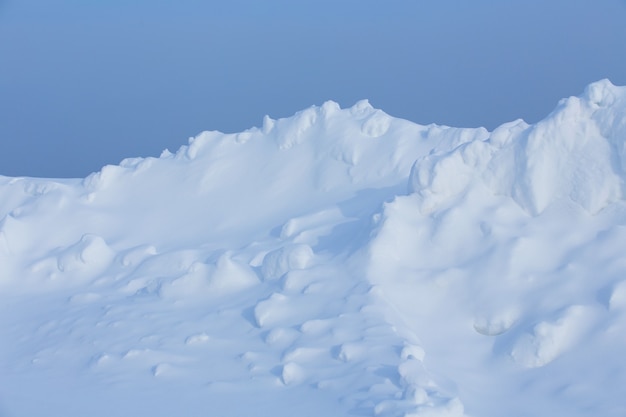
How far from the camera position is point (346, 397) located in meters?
6.70

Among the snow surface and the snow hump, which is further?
the snow hump

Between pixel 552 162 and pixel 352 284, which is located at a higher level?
pixel 552 162

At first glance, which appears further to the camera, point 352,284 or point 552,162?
Result: point 552,162

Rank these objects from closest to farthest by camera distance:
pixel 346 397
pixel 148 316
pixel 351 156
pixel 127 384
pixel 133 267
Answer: pixel 346 397
pixel 127 384
pixel 148 316
pixel 133 267
pixel 351 156

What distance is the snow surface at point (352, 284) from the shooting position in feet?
23.2

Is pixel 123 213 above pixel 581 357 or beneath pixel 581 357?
above

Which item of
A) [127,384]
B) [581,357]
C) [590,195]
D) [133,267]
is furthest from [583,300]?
[133,267]

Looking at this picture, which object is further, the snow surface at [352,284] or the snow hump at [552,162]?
the snow hump at [552,162]

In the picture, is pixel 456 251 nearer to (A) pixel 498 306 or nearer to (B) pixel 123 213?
(A) pixel 498 306

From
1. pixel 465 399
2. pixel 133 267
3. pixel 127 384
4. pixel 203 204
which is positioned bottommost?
pixel 465 399

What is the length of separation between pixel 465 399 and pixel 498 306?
143cm

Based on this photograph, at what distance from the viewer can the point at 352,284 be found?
8.53m

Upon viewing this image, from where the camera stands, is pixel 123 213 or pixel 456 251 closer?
pixel 456 251

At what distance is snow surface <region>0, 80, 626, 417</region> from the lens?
7.07 metres
